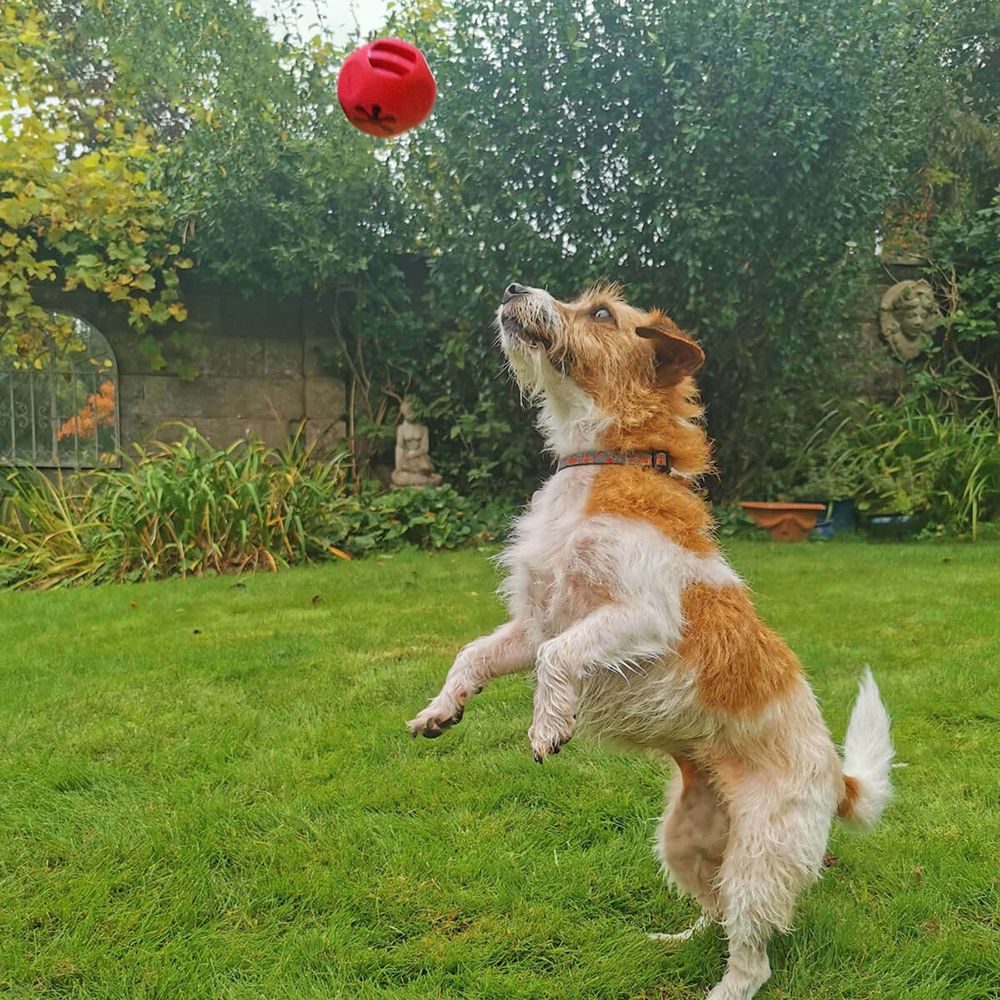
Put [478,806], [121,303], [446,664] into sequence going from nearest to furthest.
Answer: [478,806] → [446,664] → [121,303]

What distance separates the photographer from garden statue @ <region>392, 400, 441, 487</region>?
915 centimetres

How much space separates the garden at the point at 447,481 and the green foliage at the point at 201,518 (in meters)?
0.05

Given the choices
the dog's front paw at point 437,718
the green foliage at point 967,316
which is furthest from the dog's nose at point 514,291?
the green foliage at point 967,316

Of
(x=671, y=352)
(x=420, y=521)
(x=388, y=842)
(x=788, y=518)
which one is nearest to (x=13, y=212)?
(x=420, y=521)

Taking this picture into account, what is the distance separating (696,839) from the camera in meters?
2.09

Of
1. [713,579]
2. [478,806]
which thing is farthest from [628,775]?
[713,579]

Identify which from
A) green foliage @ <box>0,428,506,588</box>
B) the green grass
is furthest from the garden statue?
the green grass

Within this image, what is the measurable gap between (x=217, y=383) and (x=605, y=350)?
7.92 metres

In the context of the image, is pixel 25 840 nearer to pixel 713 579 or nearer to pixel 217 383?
pixel 713 579

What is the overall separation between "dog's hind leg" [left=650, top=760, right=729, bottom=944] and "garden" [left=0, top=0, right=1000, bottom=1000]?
18 cm

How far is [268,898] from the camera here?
7.60 ft

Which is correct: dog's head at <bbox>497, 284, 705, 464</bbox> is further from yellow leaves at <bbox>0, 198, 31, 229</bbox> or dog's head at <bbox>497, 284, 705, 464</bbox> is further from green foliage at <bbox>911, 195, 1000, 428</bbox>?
green foliage at <bbox>911, 195, 1000, 428</bbox>

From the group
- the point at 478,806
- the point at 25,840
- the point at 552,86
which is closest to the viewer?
the point at 25,840

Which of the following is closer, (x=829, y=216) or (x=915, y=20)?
(x=829, y=216)
